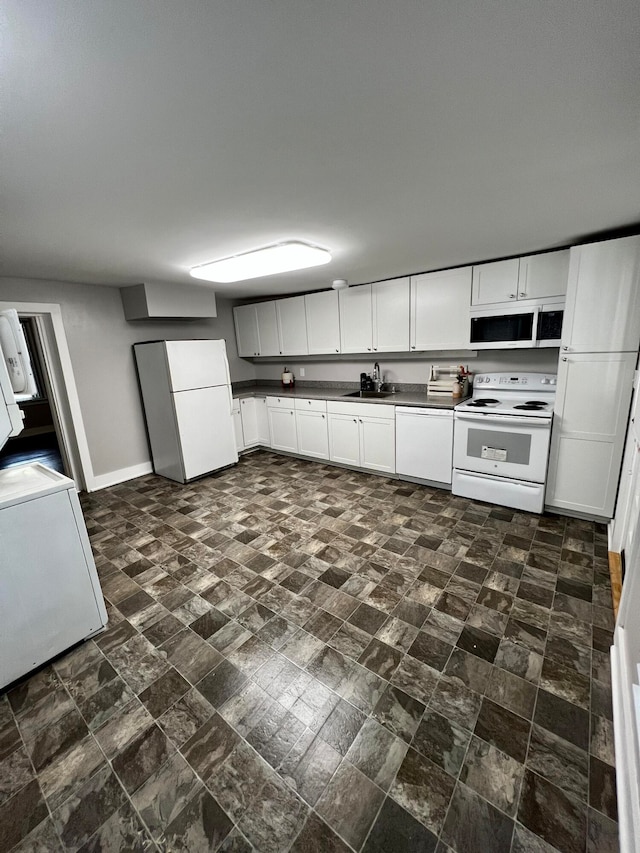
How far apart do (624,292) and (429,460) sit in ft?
6.63

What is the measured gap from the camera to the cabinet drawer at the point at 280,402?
4738 mm

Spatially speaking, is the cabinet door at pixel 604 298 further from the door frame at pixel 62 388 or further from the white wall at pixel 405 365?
the door frame at pixel 62 388

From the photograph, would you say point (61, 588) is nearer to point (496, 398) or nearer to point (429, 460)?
point (429, 460)

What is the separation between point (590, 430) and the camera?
2736 millimetres

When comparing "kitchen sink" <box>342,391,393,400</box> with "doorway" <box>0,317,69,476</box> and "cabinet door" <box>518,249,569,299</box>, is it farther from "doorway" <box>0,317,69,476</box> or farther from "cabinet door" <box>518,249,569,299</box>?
"doorway" <box>0,317,69,476</box>

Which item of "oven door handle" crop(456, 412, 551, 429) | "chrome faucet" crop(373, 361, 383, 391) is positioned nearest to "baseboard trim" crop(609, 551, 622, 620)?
"oven door handle" crop(456, 412, 551, 429)

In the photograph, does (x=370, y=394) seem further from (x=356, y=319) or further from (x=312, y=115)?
(x=312, y=115)

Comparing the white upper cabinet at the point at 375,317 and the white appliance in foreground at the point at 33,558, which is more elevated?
the white upper cabinet at the point at 375,317

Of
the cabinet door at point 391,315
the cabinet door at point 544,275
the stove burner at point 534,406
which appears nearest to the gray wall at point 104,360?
the cabinet door at point 391,315

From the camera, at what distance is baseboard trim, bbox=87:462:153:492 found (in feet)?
13.4

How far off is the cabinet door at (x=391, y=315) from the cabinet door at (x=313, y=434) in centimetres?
114

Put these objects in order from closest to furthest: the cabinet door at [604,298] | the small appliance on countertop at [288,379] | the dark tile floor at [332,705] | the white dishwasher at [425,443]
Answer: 1. the dark tile floor at [332,705]
2. the cabinet door at [604,298]
3. the white dishwasher at [425,443]
4. the small appliance on countertop at [288,379]

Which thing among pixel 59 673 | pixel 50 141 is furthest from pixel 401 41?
pixel 59 673

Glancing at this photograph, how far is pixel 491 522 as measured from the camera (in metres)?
2.99
